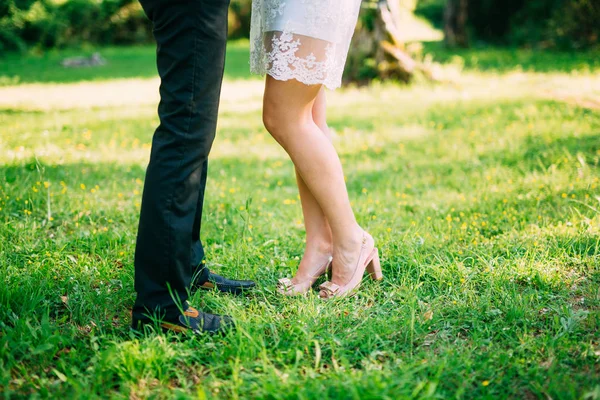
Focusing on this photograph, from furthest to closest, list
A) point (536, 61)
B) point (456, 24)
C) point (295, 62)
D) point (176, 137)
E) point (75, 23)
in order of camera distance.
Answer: point (75, 23) → point (456, 24) → point (536, 61) → point (295, 62) → point (176, 137)

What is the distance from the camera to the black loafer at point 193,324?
197 cm

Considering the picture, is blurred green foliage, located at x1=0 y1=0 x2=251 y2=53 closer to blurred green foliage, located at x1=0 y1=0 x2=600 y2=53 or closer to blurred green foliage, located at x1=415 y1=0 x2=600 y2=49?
blurred green foliage, located at x1=0 y1=0 x2=600 y2=53

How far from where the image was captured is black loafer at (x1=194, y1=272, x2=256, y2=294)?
2.42 meters

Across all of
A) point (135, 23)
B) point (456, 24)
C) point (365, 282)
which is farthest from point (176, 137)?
point (135, 23)

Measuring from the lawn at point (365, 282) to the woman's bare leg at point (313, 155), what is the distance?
0.24m

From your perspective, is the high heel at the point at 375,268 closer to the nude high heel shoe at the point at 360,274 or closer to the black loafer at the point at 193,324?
the nude high heel shoe at the point at 360,274

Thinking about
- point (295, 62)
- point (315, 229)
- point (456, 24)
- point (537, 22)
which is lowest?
point (315, 229)

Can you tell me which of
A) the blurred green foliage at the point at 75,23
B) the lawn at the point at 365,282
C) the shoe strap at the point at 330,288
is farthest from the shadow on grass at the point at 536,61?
the blurred green foliage at the point at 75,23

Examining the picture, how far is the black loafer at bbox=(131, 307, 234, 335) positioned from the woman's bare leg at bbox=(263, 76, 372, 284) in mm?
657

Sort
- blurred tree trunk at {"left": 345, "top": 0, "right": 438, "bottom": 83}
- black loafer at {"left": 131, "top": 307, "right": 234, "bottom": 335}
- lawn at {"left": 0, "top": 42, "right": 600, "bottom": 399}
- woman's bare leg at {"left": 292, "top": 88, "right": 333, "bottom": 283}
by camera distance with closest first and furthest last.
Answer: lawn at {"left": 0, "top": 42, "right": 600, "bottom": 399}, black loafer at {"left": 131, "top": 307, "right": 234, "bottom": 335}, woman's bare leg at {"left": 292, "top": 88, "right": 333, "bottom": 283}, blurred tree trunk at {"left": 345, "top": 0, "right": 438, "bottom": 83}

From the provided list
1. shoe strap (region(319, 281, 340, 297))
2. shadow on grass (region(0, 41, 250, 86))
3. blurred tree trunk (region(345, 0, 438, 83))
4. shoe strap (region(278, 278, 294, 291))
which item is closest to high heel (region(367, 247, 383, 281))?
shoe strap (region(319, 281, 340, 297))

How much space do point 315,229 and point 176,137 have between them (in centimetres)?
97

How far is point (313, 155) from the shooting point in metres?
2.30

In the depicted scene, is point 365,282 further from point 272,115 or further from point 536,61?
point 536,61
